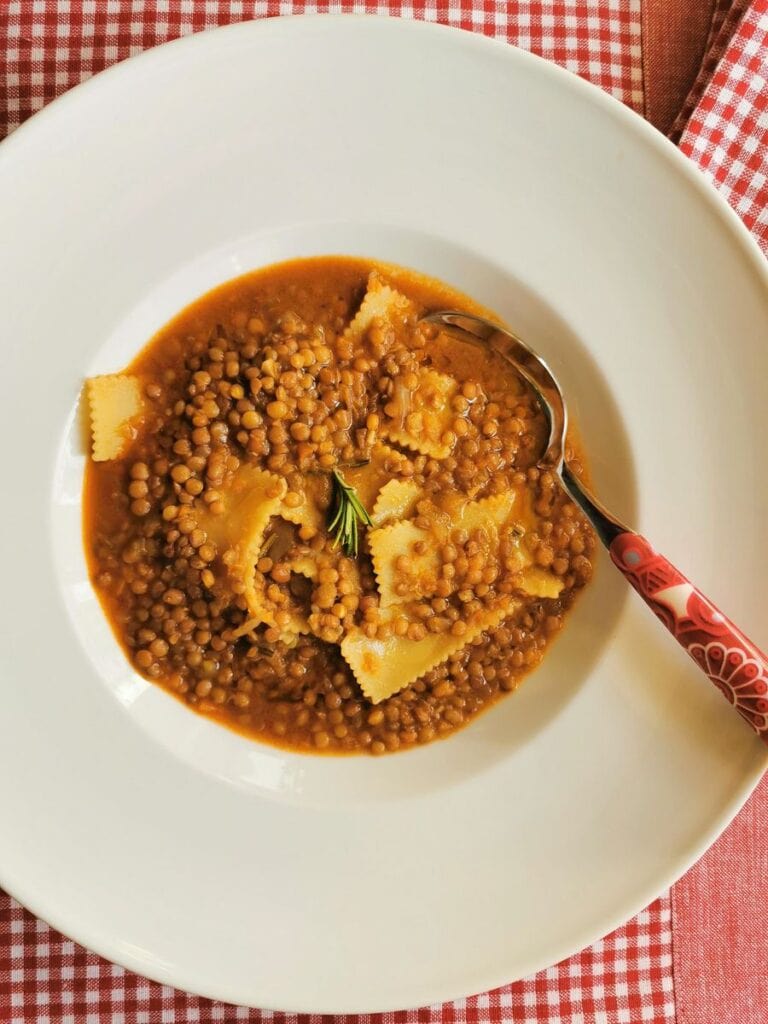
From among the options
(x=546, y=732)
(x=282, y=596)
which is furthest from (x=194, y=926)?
(x=546, y=732)

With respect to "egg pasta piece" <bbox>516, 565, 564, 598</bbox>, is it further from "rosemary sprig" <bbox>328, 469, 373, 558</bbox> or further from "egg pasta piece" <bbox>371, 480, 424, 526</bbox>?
"rosemary sprig" <bbox>328, 469, 373, 558</bbox>

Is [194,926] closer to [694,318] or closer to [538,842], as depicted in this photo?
[538,842]

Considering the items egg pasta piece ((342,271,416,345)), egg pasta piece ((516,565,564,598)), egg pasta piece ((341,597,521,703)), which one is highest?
egg pasta piece ((342,271,416,345))

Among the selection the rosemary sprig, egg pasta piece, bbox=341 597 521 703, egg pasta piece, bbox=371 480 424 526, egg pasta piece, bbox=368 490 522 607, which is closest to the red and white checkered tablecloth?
egg pasta piece, bbox=341 597 521 703

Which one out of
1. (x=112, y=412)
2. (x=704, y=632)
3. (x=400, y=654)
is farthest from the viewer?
(x=400, y=654)

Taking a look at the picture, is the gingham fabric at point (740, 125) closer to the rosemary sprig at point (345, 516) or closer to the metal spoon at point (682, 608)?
the metal spoon at point (682, 608)

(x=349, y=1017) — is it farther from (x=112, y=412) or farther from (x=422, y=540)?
(x=112, y=412)

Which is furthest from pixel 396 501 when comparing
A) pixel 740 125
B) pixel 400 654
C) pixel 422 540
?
pixel 740 125
